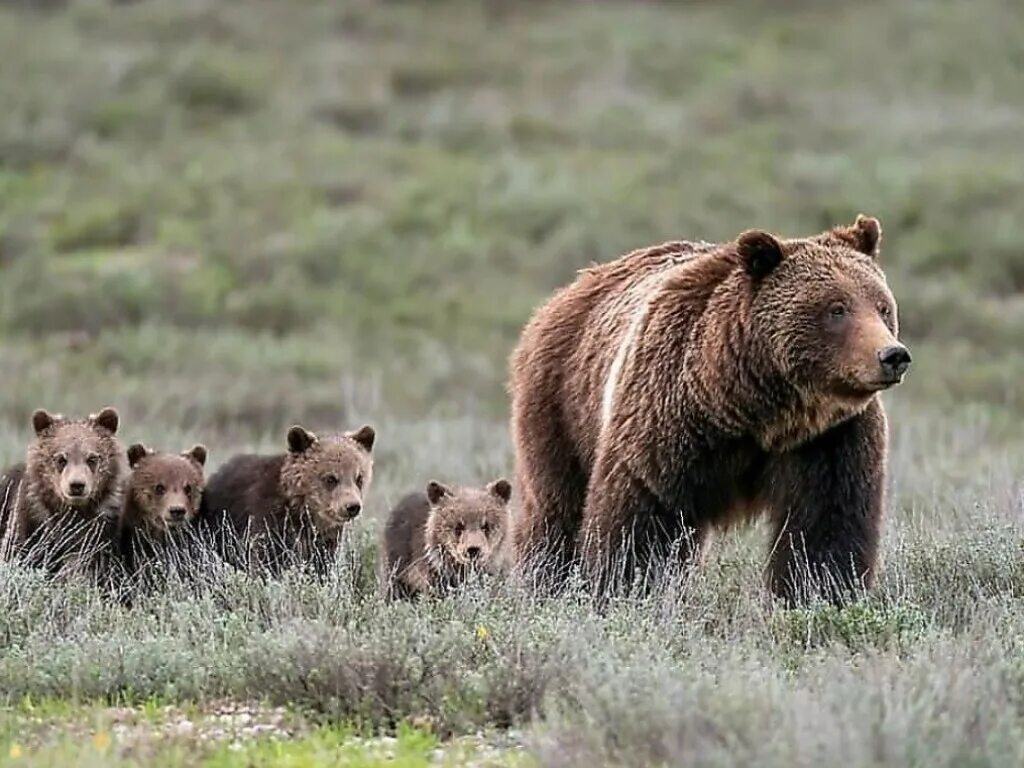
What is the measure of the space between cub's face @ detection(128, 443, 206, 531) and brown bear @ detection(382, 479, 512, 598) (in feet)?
3.36

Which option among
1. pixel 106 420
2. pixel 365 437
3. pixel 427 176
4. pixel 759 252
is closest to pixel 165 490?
pixel 106 420

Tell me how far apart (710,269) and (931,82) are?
79.3 ft

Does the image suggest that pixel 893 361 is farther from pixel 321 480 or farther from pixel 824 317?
pixel 321 480

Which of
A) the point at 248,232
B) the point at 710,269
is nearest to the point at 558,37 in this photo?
the point at 248,232

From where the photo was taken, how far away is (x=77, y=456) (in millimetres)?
9312

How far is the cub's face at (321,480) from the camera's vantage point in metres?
9.51

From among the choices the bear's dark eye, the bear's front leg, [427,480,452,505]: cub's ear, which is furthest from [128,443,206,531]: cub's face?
the bear's dark eye

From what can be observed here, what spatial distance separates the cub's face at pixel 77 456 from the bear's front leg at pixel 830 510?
130 inches

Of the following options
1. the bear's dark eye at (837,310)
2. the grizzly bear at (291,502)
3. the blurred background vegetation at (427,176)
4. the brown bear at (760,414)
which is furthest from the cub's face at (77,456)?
the blurred background vegetation at (427,176)

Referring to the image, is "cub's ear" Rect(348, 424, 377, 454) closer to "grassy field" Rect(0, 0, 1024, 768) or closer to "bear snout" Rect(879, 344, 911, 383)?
"grassy field" Rect(0, 0, 1024, 768)

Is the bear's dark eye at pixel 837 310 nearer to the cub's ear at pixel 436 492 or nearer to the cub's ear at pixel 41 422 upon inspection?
the cub's ear at pixel 436 492

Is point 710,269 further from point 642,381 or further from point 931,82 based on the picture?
point 931,82

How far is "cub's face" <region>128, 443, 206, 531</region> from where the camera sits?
948 cm

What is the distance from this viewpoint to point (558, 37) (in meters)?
33.8
